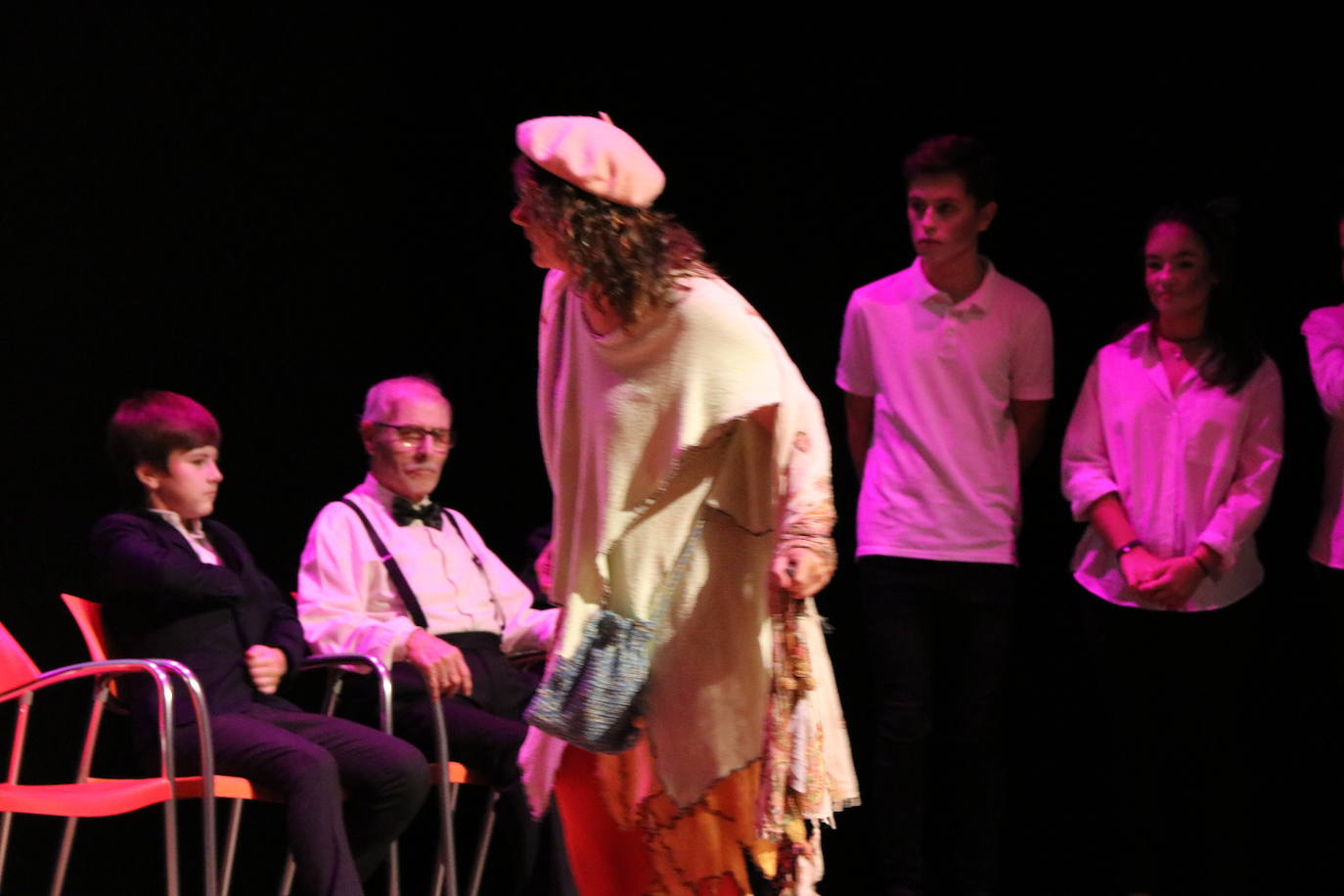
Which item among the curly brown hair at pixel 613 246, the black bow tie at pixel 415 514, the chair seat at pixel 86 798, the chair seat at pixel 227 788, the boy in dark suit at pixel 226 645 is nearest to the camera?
the curly brown hair at pixel 613 246

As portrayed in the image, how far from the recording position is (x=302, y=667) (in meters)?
3.28

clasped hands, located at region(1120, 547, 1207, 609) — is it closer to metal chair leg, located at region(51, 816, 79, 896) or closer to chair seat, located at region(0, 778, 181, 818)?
A: chair seat, located at region(0, 778, 181, 818)

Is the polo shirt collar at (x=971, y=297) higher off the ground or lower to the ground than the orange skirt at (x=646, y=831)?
higher

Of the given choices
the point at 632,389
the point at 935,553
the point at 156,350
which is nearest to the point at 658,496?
the point at 632,389

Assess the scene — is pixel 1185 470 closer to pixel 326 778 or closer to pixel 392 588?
pixel 392 588

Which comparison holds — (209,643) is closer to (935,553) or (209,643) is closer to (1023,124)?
(935,553)

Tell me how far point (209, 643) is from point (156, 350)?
0.93 metres

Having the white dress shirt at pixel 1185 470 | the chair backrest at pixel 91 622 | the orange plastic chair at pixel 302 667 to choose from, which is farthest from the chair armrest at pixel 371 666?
the white dress shirt at pixel 1185 470

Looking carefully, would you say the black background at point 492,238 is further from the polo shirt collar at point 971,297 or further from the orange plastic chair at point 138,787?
the orange plastic chair at point 138,787

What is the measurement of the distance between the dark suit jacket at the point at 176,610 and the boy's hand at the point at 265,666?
0.8 inches

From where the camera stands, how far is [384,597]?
11.7ft

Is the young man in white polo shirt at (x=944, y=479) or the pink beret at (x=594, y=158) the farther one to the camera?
the young man in white polo shirt at (x=944, y=479)

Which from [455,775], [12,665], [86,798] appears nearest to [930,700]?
[455,775]

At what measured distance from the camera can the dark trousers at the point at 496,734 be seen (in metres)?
3.30
